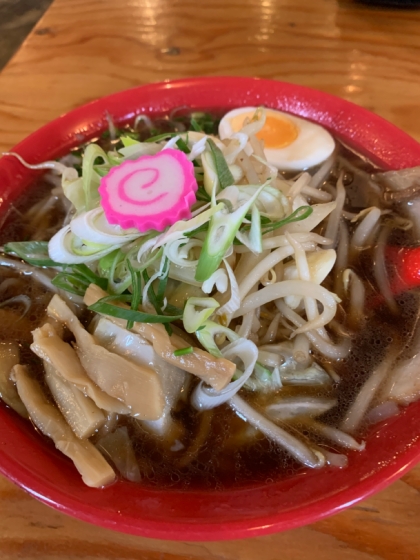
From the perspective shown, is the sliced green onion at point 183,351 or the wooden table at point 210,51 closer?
the sliced green onion at point 183,351

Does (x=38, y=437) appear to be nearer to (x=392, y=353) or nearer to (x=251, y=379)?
(x=251, y=379)

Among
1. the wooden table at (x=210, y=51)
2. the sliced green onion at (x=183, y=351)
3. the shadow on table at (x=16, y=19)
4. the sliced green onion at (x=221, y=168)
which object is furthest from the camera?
the shadow on table at (x=16, y=19)

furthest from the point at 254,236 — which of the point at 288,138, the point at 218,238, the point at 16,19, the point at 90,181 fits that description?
the point at 16,19

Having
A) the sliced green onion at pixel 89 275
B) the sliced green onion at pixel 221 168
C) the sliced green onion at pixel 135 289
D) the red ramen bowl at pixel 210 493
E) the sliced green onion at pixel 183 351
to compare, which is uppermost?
the sliced green onion at pixel 221 168

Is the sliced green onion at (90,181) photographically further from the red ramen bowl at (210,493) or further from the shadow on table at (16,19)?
the shadow on table at (16,19)

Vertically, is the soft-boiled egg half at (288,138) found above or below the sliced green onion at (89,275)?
above

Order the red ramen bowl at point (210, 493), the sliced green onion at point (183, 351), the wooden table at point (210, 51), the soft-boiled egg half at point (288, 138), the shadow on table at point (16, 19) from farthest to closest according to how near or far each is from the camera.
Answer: the shadow on table at point (16, 19)
the wooden table at point (210, 51)
the soft-boiled egg half at point (288, 138)
the sliced green onion at point (183, 351)
the red ramen bowl at point (210, 493)

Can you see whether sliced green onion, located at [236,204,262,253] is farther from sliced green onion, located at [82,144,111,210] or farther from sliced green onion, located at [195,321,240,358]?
sliced green onion, located at [82,144,111,210]

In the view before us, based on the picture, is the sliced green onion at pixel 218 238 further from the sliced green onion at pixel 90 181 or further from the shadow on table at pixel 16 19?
the shadow on table at pixel 16 19

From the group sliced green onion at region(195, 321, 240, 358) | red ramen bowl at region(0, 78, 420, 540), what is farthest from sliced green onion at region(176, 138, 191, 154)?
red ramen bowl at region(0, 78, 420, 540)

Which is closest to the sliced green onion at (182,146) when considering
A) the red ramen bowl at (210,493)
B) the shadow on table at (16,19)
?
the red ramen bowl at (210,493)

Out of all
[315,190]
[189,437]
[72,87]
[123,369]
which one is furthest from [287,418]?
[72,87]
